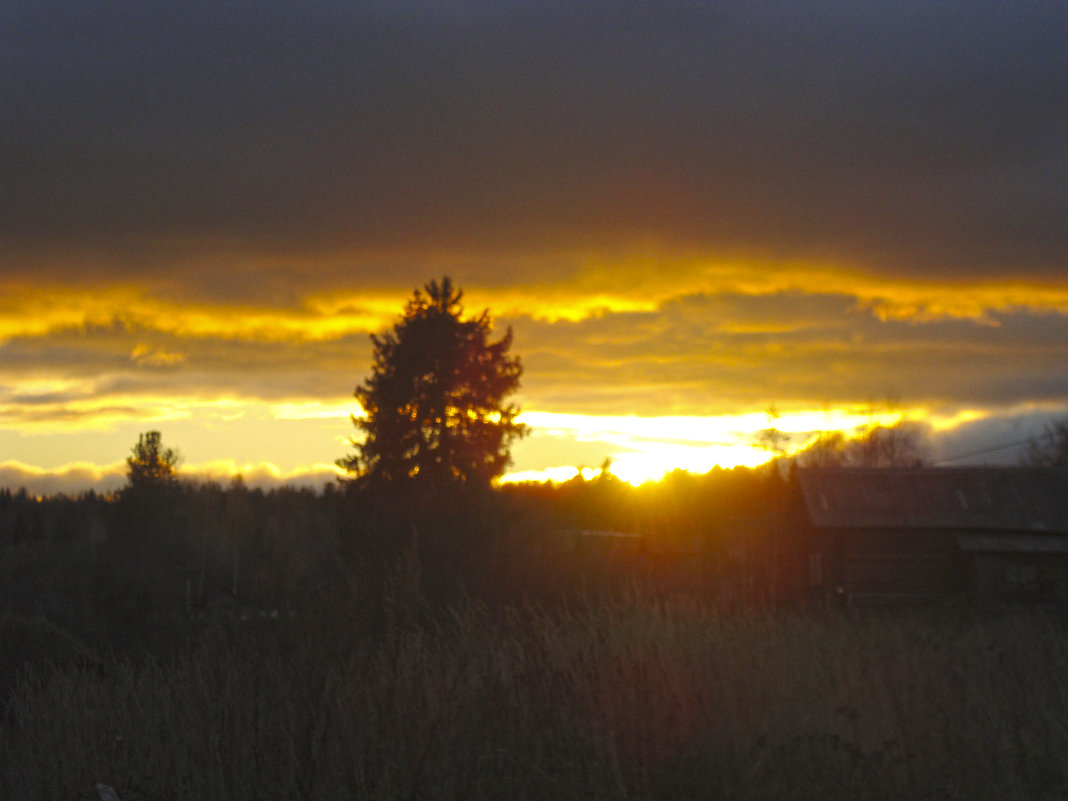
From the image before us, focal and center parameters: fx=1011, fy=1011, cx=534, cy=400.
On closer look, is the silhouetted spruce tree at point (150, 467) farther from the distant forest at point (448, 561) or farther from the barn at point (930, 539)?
the barn at point (930, 539)

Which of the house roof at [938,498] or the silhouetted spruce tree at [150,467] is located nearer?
the house roof at [938,498]

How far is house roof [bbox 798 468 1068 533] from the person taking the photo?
1236 inches

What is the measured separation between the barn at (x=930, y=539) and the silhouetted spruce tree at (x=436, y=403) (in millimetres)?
11857

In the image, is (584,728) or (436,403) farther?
(436,403)

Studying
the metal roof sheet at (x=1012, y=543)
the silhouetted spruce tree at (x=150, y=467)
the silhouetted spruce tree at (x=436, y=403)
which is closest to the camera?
the metal roof sheet at (x=1012, y=543)

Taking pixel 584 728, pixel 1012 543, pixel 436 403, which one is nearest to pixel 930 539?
pixel 1012 543

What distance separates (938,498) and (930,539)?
1461 mm

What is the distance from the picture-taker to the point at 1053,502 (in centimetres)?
3228

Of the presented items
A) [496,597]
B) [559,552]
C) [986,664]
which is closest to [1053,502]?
[559,552]

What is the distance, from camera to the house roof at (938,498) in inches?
1236

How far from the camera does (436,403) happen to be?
37.9m

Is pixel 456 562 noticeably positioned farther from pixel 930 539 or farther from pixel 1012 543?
pixel 1012 543

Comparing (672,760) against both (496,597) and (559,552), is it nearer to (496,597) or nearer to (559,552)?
(496,597)

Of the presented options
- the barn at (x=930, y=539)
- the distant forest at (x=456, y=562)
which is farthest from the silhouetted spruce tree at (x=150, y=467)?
the barn at (x=930, y=539)
